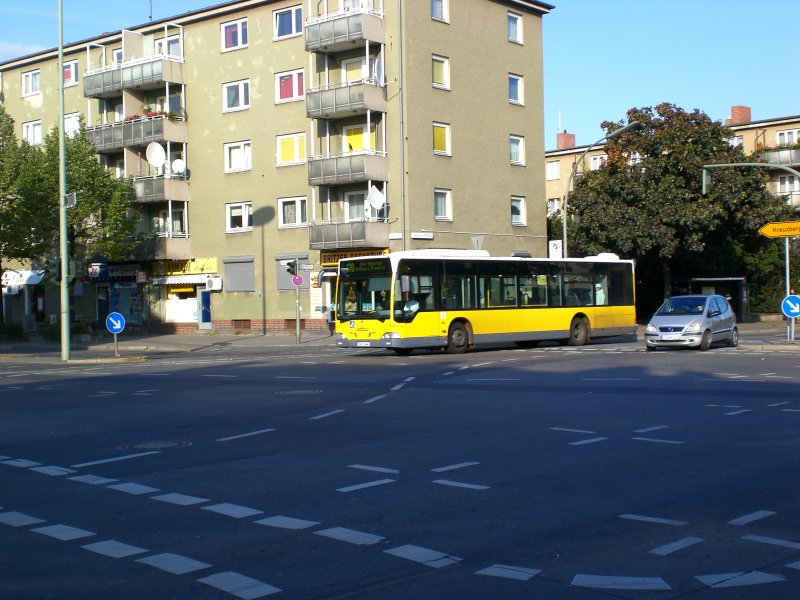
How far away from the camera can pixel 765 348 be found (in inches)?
1108

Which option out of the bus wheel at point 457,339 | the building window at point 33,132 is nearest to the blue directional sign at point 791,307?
the bus wheel at point 457,339

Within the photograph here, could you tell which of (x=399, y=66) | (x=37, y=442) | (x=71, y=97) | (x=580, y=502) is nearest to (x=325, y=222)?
(x=399, y=66)

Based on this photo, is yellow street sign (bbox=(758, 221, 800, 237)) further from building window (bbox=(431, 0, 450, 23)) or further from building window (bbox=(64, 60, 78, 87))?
building window (bbox=(64, 60, 78, 87))

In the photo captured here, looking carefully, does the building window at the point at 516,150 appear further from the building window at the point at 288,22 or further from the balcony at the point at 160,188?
the balcony at the point at 160,188

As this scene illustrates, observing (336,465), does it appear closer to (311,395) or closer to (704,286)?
(311,395)

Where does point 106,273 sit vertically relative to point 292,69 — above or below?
below

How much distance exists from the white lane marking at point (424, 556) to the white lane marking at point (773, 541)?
2069mm

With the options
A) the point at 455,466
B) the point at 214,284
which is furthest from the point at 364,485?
the point at 214,284

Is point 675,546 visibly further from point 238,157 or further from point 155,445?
point 238,157

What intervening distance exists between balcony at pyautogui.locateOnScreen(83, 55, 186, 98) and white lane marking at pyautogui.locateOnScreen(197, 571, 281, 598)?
4577cm

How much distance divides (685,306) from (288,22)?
25.5 metres

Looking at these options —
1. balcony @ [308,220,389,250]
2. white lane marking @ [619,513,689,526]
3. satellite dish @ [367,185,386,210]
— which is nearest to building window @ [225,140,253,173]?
balcony @ [308,220,389,250]

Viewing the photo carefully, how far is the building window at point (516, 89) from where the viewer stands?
48.3m

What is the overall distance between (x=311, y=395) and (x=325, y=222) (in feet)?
88.3
